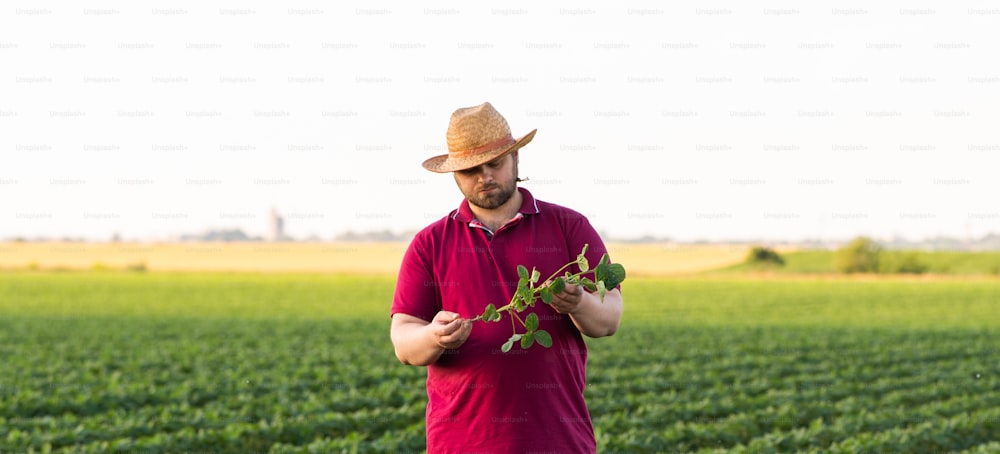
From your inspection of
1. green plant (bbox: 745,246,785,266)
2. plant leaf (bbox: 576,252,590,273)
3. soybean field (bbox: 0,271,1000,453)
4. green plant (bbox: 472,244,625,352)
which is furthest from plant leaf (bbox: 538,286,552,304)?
green plant (bbox: 745,246,785,266)

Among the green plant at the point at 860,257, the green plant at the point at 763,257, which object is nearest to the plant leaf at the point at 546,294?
the green plant at the point at 763,257

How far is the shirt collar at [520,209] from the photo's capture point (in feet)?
10.2

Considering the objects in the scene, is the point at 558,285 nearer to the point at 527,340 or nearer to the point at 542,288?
the point at 542,288

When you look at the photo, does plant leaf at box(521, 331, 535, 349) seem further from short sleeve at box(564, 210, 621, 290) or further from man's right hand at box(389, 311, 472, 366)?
short sleeve at box(564, 210, 621, 290)

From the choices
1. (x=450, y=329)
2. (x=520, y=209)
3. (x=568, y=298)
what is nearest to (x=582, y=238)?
(x=520, y=209)

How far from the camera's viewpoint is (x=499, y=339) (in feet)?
10.1

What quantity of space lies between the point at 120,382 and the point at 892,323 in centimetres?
2197

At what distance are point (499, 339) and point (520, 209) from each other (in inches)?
15.6

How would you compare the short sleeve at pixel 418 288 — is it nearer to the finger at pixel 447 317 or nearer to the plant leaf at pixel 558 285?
the finger at pixel 447 317

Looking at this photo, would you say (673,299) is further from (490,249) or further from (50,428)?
(490,249)

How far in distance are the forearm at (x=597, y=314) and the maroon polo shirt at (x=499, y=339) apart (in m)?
0.10

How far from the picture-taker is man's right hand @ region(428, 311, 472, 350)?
2818 mm

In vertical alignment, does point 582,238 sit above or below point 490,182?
below

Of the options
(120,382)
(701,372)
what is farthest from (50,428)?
(701,372)
